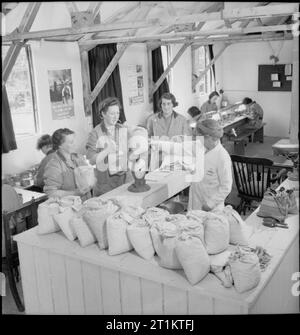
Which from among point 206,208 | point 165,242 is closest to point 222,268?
point 165,242

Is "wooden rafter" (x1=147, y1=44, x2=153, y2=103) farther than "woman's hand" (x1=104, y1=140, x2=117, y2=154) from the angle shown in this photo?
Yes

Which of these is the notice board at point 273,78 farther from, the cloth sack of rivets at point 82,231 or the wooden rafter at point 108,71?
the cloth sack of rivets at point 82,231

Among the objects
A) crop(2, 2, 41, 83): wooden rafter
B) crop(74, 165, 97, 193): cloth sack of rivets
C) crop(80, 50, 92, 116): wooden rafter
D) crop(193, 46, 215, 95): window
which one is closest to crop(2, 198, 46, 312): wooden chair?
crop(74, 165, 97, 193): cloth sack of rivets

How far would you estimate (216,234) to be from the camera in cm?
173

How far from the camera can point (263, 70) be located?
834 centimetres

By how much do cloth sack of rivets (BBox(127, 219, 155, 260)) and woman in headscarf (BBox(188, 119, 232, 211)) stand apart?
94 cm

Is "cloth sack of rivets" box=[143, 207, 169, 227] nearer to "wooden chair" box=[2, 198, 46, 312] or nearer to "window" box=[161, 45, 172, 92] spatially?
"wooden chair" box=[2, 198, 46, 312]

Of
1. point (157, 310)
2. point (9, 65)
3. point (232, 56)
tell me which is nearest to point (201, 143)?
point (157, 310)

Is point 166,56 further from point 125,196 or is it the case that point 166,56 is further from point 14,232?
point 125,196

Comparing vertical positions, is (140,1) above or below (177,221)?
above

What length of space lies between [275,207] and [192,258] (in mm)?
823

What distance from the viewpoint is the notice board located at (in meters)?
7.90
